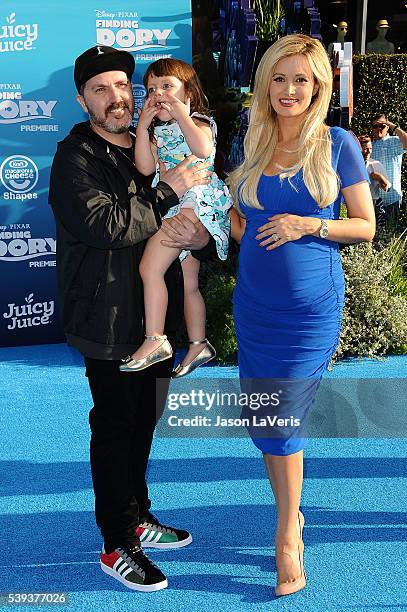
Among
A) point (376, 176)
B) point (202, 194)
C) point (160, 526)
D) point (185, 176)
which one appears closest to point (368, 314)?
point (376, 176)

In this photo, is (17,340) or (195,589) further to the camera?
(17,340)

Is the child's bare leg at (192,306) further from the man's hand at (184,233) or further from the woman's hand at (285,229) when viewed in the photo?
the woman's hand at (285,229)

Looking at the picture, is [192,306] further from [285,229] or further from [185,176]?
[285,229]

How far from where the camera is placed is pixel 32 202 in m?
8.67

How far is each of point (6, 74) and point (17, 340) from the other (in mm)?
2579

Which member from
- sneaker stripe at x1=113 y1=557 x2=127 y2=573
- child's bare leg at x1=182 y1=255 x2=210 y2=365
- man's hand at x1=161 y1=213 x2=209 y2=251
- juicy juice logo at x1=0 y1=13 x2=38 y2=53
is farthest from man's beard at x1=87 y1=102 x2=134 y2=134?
juicy juice logo at x1=0 y1=13 x2=38 y2=53

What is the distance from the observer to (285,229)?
3.41 meters

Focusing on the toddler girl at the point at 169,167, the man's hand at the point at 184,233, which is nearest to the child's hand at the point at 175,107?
the toddler girl at the point at 169,167

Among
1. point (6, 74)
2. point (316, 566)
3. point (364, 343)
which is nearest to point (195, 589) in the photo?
point (316, 566)

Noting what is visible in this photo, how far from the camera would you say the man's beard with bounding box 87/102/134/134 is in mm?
3543

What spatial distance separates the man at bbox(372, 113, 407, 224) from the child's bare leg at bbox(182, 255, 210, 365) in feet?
21.0

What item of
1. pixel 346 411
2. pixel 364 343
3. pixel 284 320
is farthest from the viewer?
pixel 364 343

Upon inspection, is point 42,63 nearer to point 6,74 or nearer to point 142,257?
point 6,74

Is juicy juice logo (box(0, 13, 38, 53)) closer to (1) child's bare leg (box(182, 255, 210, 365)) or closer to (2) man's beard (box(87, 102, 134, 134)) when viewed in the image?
(1) child's bare leg (box(182, 255, 210, 365))
